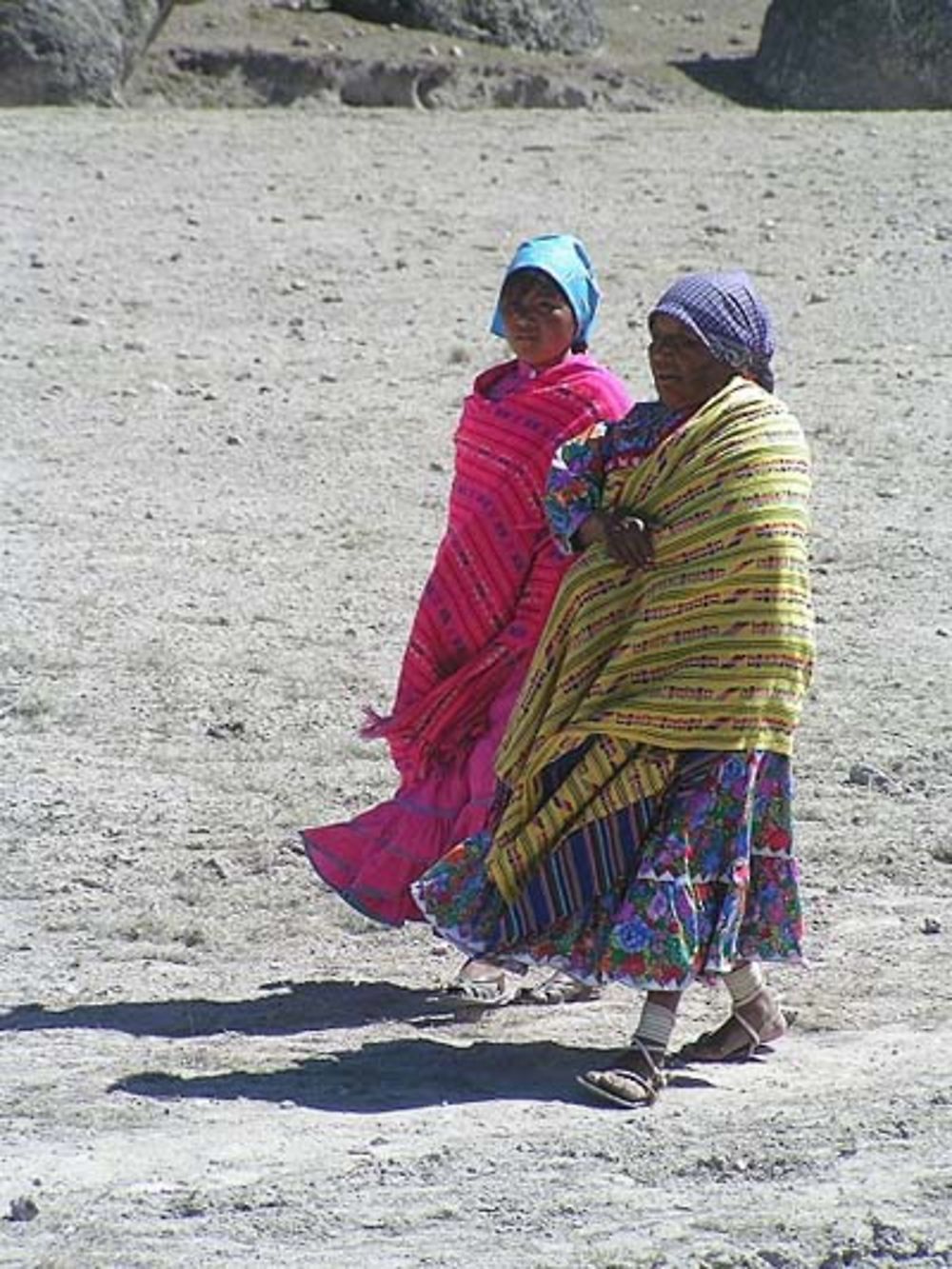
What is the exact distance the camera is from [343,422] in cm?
1134

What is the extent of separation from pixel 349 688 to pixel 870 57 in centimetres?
1103

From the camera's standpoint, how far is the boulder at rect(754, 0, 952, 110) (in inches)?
720

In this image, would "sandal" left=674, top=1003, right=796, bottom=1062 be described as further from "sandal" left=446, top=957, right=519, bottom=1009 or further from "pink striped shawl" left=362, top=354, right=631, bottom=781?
"pink striped shawl" left=362, top=354, right=631, bottom=781

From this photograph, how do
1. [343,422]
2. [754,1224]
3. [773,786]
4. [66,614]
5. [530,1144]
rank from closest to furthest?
[754,1224]
[530,1144]
[773,786]
[66,614]
[343,422]

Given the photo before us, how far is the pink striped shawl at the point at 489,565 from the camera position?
19.2 ft

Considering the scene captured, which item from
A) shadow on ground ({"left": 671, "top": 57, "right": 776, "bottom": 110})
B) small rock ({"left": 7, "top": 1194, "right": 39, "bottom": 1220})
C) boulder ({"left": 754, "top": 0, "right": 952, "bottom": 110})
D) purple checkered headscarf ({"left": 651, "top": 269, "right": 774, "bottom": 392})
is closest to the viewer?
small rock ({"left": 7, "top": 1194, "right": 39, "bottom": 1220})

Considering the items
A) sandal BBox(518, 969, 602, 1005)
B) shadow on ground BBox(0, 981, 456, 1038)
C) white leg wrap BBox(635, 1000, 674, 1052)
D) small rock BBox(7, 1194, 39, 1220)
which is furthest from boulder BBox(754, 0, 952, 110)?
small rock BBox(7, 1194, 39, 1220)

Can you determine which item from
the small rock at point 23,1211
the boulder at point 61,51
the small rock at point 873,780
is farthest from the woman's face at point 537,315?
the boulder at point 61,51

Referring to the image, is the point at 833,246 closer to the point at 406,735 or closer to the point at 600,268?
the point at 600,268

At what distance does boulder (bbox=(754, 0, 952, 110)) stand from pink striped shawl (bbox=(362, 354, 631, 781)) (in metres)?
12.8

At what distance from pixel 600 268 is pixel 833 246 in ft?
3.84

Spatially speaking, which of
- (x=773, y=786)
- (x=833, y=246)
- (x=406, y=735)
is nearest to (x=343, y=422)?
(x=833, y=246)

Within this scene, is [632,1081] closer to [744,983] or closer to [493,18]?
[744,983]

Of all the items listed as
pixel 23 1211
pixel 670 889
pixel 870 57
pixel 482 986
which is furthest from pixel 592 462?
pixel 870 57
